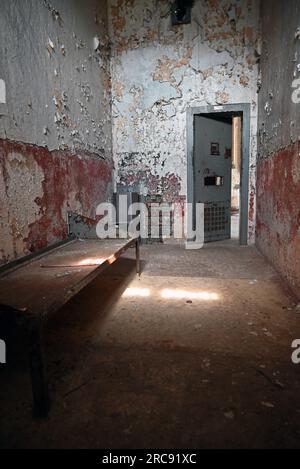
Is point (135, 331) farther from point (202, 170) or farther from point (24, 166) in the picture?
point (202, 170)

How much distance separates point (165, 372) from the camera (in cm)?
168

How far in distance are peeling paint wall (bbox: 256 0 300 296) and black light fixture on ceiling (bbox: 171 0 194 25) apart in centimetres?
112

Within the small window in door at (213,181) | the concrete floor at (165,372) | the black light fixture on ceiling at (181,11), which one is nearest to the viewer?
the concrete floor at (165,372)

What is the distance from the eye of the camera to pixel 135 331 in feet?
7.04

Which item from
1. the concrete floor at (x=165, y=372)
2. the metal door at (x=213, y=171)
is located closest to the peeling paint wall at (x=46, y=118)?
the concrete floor at (x=165, y=372)

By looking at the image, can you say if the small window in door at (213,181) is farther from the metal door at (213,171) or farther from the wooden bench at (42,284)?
the wooden bench at (42,284)

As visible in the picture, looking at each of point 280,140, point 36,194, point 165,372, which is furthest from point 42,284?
point 280,140

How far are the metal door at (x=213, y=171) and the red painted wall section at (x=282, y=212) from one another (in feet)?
3.28

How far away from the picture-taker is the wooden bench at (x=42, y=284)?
4.24ft

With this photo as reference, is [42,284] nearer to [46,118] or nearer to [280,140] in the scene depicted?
[46,118]

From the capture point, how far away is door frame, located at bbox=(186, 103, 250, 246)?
4852 mm

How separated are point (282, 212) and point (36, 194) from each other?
96.0 inches

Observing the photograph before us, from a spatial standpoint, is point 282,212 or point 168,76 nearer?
point 282,212

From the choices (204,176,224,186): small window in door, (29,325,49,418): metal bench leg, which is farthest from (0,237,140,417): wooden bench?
(204,176,224,186): small window in door
